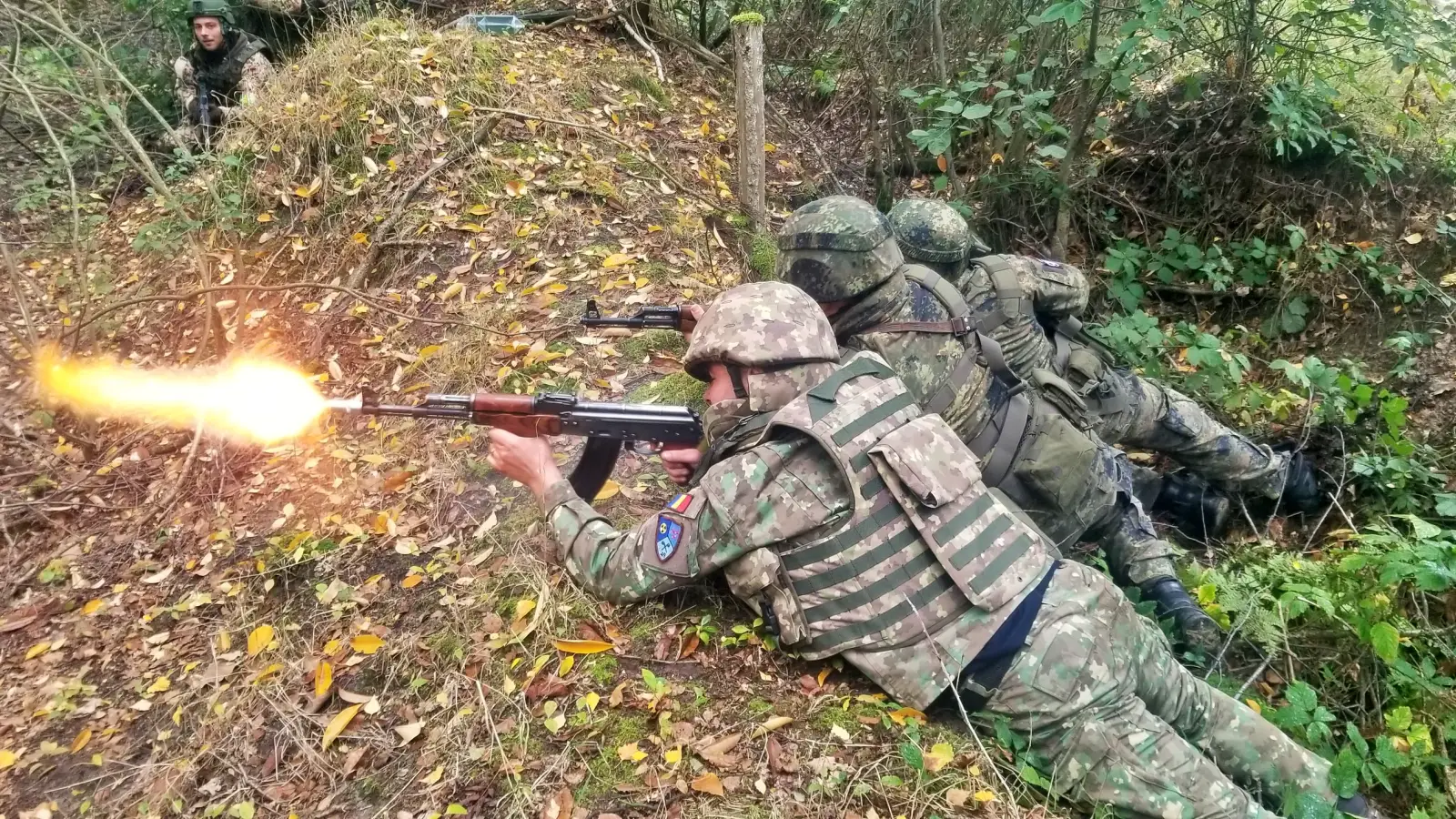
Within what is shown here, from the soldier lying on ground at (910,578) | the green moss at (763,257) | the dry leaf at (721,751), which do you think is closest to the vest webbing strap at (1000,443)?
the soldier lying on ground at (910,578)

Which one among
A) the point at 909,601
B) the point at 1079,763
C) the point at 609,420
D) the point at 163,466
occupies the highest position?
the point at 609,420

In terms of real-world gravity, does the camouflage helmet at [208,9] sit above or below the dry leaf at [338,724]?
above

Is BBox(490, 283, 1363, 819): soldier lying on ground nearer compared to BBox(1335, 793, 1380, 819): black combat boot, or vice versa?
BBox(490, 283, 1363, 819): soldier lying on ground

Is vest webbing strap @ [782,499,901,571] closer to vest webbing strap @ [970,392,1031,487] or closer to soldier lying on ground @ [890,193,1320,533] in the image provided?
vest webbing strap @ [970,392,1031,487]

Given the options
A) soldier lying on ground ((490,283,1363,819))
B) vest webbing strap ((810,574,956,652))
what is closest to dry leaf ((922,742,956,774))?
soldier lying on ground ((490,283,1363,819))

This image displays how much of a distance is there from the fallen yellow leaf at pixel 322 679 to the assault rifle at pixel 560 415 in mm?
1117

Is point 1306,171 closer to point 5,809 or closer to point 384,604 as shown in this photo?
point 384,604

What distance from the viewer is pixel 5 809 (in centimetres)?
332

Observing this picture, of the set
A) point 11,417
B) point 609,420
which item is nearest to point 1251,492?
point 609,420

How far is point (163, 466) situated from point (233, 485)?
2.51 ft

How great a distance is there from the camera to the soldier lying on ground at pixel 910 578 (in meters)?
2.74

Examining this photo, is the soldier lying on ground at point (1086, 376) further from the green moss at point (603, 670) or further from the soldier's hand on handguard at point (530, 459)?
the green moss at point (603, 670)

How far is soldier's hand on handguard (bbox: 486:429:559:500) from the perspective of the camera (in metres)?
3.38

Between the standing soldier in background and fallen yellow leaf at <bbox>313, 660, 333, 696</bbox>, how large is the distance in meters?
7.07
